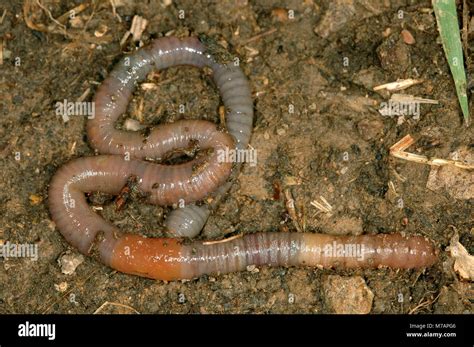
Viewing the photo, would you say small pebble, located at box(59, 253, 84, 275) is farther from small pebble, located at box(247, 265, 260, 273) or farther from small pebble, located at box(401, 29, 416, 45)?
small pebble, located at box(401, 29, 416, 45)

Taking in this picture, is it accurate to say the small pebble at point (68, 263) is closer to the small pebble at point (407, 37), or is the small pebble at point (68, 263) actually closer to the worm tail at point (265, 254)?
the worm tail at point (265, 254)

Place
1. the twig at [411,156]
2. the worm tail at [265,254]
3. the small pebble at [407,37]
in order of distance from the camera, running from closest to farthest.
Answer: the worm tail at [265,254]
the twig at [411,156]
the small pebble at [407,37]

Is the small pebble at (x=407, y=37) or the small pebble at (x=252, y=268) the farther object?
the small pebble at (x=407, y=37)

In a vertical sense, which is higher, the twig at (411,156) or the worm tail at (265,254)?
the twig at (411,156)

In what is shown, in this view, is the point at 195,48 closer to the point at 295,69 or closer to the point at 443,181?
the point at 295,69

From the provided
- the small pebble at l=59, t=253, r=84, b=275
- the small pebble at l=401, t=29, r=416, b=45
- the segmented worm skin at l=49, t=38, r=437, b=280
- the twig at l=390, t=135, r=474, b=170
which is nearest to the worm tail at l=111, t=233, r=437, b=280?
the segmented worm skin at l=49, t=38, r=437, b=280

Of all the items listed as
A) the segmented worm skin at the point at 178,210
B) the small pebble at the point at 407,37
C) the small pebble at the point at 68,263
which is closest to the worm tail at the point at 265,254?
the segmented worm skin at the point at 178,210
